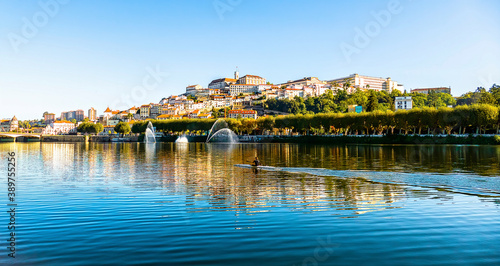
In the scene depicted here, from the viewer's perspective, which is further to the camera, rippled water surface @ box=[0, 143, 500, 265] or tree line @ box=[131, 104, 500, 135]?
tree line @ box=[131, 104, 500, 135]

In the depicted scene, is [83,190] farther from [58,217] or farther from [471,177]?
[471,177]

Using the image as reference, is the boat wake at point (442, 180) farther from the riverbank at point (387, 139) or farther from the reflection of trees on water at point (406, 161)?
the riverbank at point (387, 139)

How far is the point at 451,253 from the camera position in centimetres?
955

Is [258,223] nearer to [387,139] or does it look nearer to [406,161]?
[406,161]

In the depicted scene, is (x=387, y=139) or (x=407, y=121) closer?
(x=407, y=121)

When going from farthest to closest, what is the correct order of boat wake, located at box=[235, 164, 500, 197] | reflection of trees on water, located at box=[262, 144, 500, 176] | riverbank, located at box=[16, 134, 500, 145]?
riverbank, located at box=[16, 134, 500, 145] → reflection of trees on water, located at box=[262, 144, 500, 176] → boat wake, located at box=[235, 164, 500, 197]

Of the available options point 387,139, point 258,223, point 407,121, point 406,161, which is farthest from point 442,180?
point 407,121

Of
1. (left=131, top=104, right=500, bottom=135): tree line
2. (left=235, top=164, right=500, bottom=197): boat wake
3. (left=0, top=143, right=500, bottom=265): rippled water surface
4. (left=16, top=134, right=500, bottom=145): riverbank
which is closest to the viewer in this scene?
(left=0, top=143, right=500, bottom=265): rippled water surface

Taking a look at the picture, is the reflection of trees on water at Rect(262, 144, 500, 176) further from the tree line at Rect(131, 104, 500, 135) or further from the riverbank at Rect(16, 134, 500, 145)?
the tree line at Rect(131, 104, 500, 135)

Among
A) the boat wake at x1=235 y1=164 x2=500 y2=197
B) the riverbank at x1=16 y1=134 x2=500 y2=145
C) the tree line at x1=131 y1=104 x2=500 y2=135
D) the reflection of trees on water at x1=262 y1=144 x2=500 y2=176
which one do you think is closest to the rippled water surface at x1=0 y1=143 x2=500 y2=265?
the boat wake at x1=235 y1=164 x2=500 y2=197

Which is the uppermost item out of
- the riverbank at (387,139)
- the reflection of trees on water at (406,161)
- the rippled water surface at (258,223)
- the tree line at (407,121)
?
the tree line at (407,121)

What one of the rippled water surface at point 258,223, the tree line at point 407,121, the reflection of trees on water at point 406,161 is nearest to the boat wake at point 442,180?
the rippled water surface at point 258,223

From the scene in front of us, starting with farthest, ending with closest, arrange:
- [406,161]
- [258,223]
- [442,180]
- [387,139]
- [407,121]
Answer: [387,139], [407,121], [406,161], [442,180], [258,223]

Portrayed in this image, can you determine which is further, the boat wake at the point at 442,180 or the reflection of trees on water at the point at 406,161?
the reflection of trees on water at the point at 406,161
